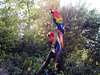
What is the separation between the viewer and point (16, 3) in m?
13.2

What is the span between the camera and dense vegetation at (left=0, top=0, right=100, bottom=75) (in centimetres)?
1173

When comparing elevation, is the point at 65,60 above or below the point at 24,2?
below

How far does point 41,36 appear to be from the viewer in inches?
508

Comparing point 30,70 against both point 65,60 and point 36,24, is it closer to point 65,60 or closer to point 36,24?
point 65,60

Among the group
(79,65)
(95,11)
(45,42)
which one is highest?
(95,11)

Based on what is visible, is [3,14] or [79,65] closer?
[79,65]

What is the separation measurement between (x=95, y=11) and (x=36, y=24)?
10.0 ft

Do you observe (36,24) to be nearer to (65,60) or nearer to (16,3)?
(16,3)

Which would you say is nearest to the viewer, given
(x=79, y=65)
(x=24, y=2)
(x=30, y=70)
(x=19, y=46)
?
(x=30, y=70)

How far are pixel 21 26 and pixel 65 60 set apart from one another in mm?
2904

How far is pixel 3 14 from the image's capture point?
12.4 metres

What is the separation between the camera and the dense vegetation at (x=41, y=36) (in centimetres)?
1173

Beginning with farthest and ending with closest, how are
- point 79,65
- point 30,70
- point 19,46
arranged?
point 19,46 < point 79,65 < point 30,70

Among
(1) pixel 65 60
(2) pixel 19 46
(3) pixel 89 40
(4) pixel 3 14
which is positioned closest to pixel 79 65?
(1) pixel 65 60
